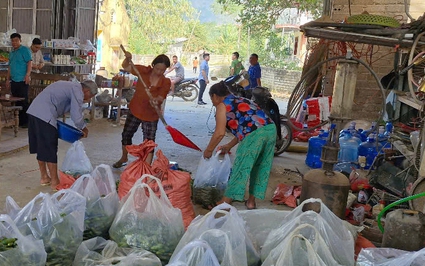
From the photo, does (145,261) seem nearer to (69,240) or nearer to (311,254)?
(69,240)

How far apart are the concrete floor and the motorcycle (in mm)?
239

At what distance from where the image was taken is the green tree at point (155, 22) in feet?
102

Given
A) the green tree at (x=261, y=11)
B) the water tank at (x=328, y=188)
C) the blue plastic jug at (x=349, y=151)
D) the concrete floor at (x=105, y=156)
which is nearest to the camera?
the water tank at (x=328, y=188)

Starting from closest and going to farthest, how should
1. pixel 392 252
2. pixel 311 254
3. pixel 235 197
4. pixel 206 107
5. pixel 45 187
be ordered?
pixel 311 254
pixel 392 252
pixel 235 197
pixel 45 187
pixel 206 107

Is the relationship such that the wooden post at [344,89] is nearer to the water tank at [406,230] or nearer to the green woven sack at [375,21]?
the green woven sack at [375,21]

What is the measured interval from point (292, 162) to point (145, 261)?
5718mm

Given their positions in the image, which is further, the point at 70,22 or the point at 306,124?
the point at 70,22

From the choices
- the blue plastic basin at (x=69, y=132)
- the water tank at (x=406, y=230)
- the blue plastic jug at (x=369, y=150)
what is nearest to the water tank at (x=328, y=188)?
the water tank at (x=406, y=230)

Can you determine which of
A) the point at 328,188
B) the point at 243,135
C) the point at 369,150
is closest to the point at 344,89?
the point at 328,188

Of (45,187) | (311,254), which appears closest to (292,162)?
(45,187)

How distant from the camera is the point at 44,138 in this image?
17.7 ft

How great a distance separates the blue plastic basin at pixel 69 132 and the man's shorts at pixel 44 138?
74 millimetres

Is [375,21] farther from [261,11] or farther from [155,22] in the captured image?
[155,22]

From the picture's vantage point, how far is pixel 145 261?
2852mm
